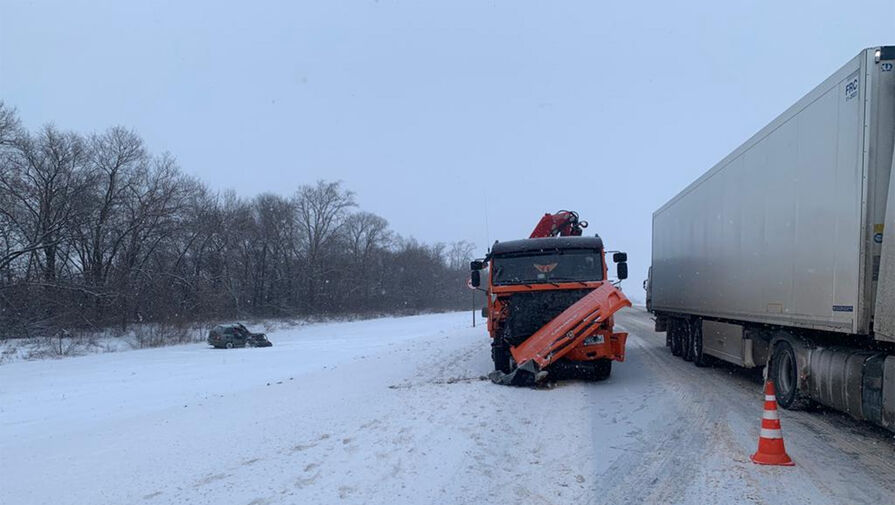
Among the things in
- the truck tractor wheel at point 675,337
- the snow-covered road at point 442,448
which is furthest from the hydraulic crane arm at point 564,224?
the snow-covered road at point 442,448

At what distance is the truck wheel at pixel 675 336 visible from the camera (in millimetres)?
17044

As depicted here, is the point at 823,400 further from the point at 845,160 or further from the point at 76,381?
the point at 76,381

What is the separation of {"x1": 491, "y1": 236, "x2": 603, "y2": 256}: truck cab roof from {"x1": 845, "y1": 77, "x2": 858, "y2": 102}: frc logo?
6399 millimetres

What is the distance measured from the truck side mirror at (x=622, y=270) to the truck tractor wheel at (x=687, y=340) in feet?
9.39

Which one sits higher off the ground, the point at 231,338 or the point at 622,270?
the point at 622,270

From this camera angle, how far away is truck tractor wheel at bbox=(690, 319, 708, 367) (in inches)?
576

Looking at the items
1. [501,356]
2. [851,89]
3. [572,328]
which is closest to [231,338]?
A: [501,356]

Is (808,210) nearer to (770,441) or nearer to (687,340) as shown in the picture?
(770,441)

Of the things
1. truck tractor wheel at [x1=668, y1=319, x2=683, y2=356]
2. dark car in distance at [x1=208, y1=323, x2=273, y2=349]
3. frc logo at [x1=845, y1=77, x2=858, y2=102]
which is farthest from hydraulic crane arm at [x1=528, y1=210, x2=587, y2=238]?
dark car in distance at [x1=208, y1=323, x2=273, y2=349]

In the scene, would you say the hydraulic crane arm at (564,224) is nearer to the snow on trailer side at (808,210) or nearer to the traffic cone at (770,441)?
the snow on trailer side at (808,210)

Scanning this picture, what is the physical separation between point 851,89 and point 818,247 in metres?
1.87

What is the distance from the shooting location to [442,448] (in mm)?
→ 6918

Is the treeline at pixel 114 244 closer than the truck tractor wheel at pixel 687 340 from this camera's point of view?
No

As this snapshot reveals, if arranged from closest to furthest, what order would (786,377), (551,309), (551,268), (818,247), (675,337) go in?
(818,247) → (786,377) → (551,309) → (551,268) → (675,337)
